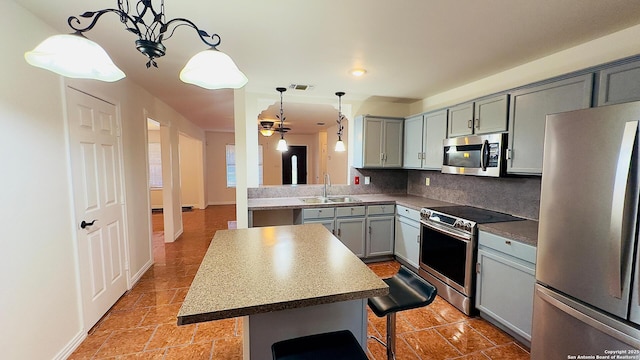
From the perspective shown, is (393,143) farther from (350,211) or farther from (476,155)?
(476,155)

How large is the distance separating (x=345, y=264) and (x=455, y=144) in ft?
7.17

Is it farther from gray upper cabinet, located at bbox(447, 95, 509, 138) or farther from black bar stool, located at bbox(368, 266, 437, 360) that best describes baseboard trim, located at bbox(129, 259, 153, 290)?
gray upper cabinet, located at bbox(447, 95, 509, 138)

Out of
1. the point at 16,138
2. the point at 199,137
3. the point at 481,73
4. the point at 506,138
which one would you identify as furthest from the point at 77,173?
the point at 199,137

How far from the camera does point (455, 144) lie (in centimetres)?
294

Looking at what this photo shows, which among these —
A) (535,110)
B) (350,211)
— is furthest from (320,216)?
(535,110)

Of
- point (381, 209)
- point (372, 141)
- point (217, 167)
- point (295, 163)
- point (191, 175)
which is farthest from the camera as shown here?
point (295, 163)

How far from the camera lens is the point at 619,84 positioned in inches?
66.9

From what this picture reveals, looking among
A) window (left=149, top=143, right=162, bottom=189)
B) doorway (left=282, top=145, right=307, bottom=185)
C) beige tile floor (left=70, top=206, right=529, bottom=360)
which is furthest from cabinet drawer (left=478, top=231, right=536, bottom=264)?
window (left=149, top=143, right=162, bottom=189)

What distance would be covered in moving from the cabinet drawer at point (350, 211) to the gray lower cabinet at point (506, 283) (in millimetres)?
1459

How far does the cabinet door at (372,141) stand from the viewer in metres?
3.83

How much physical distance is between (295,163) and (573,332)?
26.0 ft

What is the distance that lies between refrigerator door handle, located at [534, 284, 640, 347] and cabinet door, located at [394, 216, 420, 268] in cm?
152

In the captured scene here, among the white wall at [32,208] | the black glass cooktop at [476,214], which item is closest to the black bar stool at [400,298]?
the black glass cooktop at [476,214]

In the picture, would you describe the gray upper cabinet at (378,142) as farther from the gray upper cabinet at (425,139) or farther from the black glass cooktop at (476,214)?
the black glass cooktop at (476,214)
